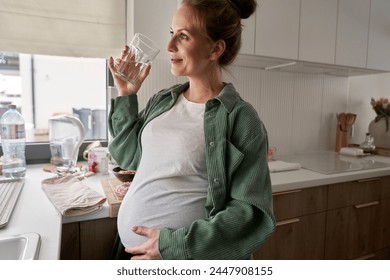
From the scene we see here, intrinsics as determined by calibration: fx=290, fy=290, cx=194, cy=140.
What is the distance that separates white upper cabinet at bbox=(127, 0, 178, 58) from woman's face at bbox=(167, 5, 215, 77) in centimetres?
74

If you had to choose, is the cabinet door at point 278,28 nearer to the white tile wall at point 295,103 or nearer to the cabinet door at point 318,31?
the cabinet door at point 318,31

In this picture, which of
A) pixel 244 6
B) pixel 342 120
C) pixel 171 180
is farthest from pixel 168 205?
pixel 342 120

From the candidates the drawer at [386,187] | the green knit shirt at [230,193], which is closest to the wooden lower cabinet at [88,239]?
the green knit shirt at [230,193]

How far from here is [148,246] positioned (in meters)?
0.67

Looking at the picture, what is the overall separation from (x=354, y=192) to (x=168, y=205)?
3.98ft

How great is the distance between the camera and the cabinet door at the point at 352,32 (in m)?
1.70

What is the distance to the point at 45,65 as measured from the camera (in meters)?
1.51

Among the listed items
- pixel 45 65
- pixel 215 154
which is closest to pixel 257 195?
pixel 215 154

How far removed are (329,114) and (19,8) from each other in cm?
204

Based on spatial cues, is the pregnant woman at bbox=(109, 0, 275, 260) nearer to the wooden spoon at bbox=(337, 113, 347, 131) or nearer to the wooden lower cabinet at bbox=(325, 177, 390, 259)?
the wooden lower cabinet at bbox=(325, 177, 390, 259)

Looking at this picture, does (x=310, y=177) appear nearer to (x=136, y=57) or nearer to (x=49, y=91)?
(x=136, y=57)

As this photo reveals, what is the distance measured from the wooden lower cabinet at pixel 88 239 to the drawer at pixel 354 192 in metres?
1.07

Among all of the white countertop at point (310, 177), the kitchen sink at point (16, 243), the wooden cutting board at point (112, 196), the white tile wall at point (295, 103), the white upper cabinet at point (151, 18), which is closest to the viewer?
the kitchen sink at point (16, 243)

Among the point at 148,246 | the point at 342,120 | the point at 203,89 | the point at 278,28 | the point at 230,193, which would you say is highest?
the point at 278,28
